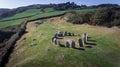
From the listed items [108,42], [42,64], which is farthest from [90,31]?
[42,64]

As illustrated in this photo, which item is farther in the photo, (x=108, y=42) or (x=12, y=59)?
(x=108, y=42)

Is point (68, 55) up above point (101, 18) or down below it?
below

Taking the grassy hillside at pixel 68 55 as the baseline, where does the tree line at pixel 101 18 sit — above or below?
above

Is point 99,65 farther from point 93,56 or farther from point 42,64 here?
point 42,64

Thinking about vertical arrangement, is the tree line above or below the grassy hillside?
above

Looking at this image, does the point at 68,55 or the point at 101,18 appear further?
the point at 101,18

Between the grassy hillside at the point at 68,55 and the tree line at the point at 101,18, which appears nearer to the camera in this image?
the grassy hillside at the point at 68,55

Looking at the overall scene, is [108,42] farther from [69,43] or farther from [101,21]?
[101,21]

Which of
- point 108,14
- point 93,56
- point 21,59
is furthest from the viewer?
point 108,14

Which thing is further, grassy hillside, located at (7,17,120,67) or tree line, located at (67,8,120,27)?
tree line, located at (67,8,120,27)

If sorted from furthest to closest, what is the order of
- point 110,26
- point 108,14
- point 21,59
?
point 108,14
point 110,26
point 21,59
